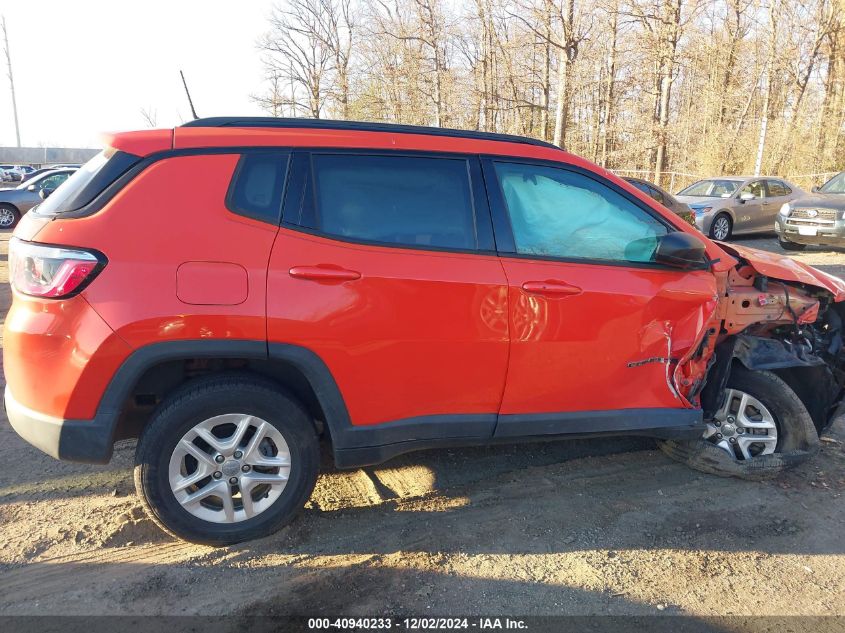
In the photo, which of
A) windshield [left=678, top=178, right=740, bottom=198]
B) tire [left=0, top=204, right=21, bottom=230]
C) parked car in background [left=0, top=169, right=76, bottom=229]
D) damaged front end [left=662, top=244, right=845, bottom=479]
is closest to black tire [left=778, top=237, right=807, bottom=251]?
windshield [left=678, top=178, right=740, bottom=198]

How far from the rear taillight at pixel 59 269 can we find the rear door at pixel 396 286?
28.8 inches

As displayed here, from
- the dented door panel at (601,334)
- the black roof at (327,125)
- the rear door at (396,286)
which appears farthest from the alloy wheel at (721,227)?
the rear door at (396,286)

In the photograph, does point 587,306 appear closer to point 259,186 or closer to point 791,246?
point 259,186

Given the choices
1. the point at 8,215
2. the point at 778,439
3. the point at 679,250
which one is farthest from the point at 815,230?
the point at 8,215

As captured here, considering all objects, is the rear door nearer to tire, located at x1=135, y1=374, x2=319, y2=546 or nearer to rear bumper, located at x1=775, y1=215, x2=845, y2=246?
tire, located at x1=135, y1=374, x2=319, y2=546

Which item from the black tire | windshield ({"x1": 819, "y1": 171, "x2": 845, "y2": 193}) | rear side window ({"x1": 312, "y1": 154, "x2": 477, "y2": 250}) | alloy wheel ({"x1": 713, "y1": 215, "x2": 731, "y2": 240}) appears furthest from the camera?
alloy wheel ({"x1": 713, "y1": 215, "x2": 731, "y2": 240})

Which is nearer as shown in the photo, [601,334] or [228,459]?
[228,459]

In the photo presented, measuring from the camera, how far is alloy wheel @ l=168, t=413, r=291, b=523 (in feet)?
8.68

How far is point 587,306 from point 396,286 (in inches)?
38.6

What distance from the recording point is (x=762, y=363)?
3402 mm

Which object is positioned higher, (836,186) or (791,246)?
(836,186)

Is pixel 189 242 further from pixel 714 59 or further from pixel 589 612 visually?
pixel 714 59

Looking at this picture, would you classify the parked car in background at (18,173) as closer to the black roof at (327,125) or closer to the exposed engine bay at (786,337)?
the black roof at (327,125)

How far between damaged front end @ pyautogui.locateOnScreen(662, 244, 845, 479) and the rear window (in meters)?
2.98
